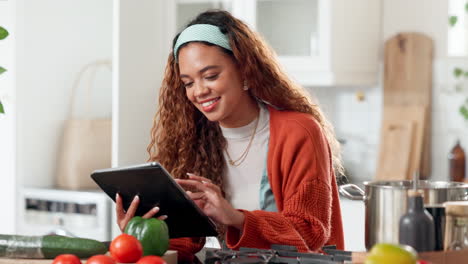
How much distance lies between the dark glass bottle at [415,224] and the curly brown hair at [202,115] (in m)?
0.93

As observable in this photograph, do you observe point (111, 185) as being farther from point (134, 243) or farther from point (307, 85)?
point (307, 85)

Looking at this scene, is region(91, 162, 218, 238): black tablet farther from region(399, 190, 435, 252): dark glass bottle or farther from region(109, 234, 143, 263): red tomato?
region(399, 190, 435, 252): dark glass bottle

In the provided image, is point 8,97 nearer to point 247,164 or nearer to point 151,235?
point 247,164

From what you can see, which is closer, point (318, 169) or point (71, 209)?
point (318, 169)

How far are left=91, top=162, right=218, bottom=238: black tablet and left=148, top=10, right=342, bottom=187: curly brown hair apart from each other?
0.44 meters

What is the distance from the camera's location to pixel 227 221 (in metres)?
2.21

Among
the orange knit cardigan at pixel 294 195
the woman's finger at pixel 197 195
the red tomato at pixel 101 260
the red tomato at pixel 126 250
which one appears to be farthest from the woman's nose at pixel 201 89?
the red tomato at pixel 101 260

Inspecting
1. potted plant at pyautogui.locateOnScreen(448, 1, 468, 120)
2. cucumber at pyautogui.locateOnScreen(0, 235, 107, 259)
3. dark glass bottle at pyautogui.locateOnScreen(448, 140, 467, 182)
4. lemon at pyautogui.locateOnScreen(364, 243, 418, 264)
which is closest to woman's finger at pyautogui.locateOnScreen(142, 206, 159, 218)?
cucumber at pyautogui.locateOnScreen(0, 235, 107, 259)

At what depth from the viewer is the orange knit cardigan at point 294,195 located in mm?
2252

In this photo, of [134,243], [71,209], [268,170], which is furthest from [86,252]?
[71,209]

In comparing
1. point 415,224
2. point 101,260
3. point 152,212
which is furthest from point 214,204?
point 415,224

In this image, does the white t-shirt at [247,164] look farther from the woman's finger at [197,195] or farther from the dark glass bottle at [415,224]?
the dark glass bottle at [415,224]

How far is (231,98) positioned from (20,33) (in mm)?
2132

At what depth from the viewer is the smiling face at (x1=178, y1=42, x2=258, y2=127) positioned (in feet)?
8.01
